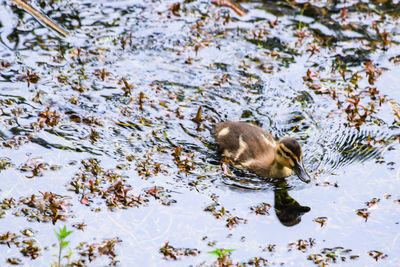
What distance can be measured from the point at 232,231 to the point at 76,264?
4.32ft

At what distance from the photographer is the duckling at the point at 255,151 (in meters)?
5.71

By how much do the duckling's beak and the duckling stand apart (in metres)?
0.02

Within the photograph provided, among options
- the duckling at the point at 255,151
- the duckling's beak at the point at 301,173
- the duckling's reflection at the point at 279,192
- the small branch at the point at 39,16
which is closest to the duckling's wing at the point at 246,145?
the duckling at the point at 255,151

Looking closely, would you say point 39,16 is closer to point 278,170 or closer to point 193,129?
point 193,129

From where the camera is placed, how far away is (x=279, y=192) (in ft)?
18.4

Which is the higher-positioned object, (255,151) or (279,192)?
(255,151)

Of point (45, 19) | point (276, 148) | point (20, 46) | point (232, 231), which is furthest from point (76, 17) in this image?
point (232, 231)

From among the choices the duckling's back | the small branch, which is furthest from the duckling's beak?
the small branch

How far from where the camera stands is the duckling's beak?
5500 millimetres

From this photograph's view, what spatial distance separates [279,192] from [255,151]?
1.67ft

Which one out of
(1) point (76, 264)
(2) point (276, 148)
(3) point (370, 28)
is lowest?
(1) point (76, 264)

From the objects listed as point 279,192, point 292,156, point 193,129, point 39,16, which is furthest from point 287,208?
point 39,16

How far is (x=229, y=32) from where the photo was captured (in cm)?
793

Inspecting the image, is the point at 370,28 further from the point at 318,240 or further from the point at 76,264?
the point at 76,264
